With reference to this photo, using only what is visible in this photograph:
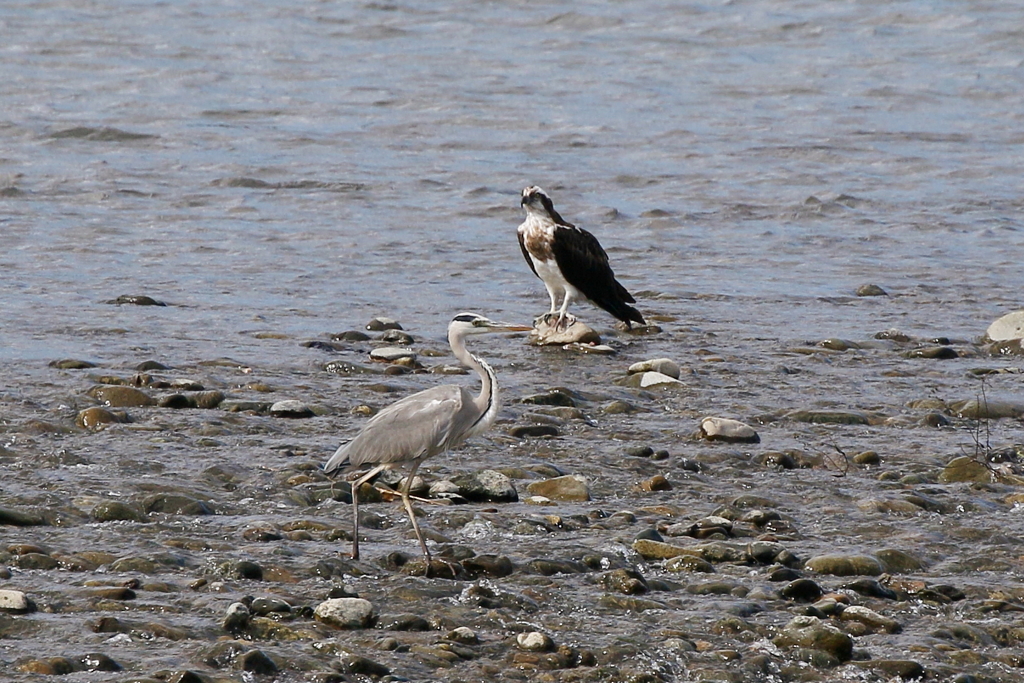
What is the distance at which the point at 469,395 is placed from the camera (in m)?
7.11

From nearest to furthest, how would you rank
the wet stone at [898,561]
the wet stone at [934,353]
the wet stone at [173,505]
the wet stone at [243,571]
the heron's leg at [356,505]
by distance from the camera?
the wet stone at [243,571] → the heron's leg at [356,505] → the wet stone at [898,561] → the wet stone at [173,505] → the wet stone at [934,353]

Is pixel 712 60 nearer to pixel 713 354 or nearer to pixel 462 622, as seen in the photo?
pixel 713 354

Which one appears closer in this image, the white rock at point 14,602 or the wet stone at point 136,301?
the white rock at point 14,602

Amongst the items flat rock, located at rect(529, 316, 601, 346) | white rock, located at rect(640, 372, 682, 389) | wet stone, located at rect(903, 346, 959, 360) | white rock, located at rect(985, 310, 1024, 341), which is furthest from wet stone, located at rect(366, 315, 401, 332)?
white rock, located at rect(985, 310, 1024, 341)

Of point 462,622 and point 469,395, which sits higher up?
point 469,395

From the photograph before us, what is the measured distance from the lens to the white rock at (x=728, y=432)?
28.0 ft

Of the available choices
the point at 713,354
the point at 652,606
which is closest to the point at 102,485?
the point at 652,606

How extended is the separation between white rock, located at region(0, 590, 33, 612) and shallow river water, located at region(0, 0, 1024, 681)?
0.39 ft

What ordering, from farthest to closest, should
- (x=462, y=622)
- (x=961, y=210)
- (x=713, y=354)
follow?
(x=961, y=210) < (x=713, y=354) < (x=462, y=622)

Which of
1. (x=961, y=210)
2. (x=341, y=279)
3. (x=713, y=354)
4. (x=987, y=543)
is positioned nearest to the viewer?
(x=987, y=543)

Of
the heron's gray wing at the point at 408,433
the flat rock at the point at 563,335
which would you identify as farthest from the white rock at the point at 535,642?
the flat rock at the point at 563,335

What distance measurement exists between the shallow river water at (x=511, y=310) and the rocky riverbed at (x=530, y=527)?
25 millimetres

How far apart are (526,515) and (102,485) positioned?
1.94 meters

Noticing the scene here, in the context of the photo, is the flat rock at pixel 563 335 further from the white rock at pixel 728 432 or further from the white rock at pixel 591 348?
the white rock at pixel 728 432
